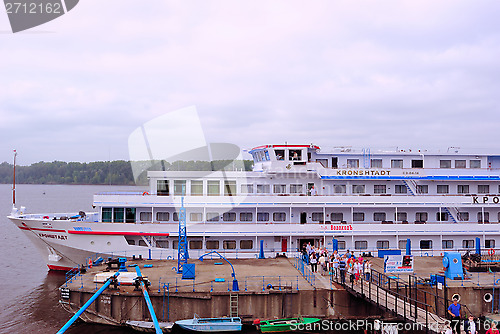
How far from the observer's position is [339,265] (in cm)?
2236

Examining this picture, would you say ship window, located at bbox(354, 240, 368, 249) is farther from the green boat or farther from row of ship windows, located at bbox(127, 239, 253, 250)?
the green boat

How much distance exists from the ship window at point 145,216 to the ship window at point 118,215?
1.19m

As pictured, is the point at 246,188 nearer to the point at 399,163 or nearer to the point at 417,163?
the point at 399,163

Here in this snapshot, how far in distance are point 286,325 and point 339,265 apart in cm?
452

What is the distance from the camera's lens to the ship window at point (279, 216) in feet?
96.7

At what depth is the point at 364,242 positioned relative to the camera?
29531 millimetres

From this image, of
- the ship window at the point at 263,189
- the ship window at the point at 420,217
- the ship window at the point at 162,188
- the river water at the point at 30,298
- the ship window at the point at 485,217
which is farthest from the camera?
the ship window at the point at 485,217

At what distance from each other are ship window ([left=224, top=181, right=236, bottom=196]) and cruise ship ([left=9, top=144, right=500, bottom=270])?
0.23ft

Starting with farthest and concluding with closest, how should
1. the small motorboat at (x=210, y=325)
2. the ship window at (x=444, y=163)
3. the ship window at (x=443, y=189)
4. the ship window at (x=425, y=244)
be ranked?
1. the ship window at (x=444, y=163)
2. the ship window at (x=443, y=189)
3. the ship window at (x=425, y=244)
4. the small motorboat at (x=210, y=325)

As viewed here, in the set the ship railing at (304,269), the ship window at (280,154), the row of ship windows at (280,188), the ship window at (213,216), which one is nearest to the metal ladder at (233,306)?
the ship railing at (304,269)

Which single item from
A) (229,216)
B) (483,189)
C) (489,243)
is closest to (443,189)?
(483,189)

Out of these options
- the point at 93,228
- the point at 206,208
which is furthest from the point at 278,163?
the point at 93,228

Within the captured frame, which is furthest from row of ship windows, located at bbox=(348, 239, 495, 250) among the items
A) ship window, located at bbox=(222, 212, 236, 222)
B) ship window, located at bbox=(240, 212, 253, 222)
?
ship window, located at bbox=(222, 212, 236, 222)

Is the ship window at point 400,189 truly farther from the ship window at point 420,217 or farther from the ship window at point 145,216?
the ship window at point 145,216
